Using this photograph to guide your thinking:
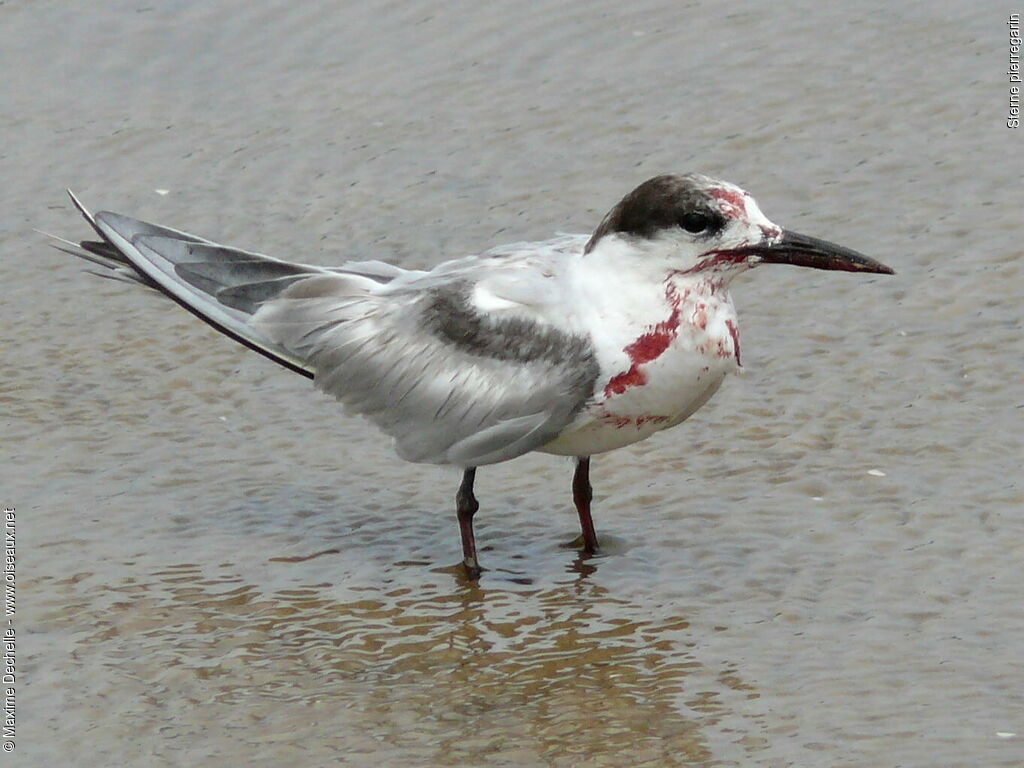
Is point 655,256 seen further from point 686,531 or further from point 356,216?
point 356,216

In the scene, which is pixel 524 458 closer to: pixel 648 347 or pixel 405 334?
pixel 405 334

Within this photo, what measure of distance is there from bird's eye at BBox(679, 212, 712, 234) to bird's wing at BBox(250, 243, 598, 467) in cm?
41

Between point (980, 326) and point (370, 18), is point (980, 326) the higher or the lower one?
the lower one

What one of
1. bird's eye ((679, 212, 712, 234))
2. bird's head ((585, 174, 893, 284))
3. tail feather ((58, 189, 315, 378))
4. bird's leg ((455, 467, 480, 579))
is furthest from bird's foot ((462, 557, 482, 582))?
bird's eye ((679, 212, 712, 234))

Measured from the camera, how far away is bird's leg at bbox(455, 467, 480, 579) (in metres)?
5.52

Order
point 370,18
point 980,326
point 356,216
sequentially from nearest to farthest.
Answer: point 980,326 → point 356,216 → point 370,18

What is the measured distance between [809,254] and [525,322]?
0.79m

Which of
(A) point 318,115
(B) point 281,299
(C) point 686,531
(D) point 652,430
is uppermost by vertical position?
(A) point 318,115

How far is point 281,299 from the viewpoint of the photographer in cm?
579

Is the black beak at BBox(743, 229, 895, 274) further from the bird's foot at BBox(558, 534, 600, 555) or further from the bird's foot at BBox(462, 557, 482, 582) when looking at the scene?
the bird's foot at BBox(462, 557, 482, 582)

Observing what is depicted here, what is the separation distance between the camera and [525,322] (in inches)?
207

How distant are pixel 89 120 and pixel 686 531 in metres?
4.00

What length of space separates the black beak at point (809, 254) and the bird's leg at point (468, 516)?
3.53ft

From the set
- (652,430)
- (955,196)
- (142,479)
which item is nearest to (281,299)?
(142,479)
